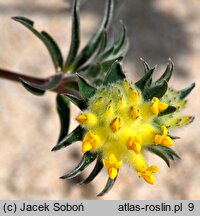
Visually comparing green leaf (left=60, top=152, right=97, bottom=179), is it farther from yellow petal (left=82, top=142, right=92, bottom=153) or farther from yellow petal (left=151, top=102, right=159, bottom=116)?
yellow petal (left=151, top=102, right=159, bottom=116)

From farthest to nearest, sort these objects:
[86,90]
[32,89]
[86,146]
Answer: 1. [32,89]
2. [86,90]
3. [86,146]

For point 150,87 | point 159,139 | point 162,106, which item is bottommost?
point 159,139

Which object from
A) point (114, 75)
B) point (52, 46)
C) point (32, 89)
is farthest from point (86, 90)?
point (52, 46)

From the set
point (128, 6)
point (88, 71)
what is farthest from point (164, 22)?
point (88, 71)

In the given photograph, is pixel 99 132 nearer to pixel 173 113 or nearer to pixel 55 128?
pixel 173 113

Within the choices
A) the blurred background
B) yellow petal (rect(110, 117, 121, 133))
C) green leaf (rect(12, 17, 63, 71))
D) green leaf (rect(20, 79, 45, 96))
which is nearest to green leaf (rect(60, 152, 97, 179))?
yellow petal (rect(110, 117, 121, 133))

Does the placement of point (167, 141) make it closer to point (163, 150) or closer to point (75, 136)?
point (163, 150)
